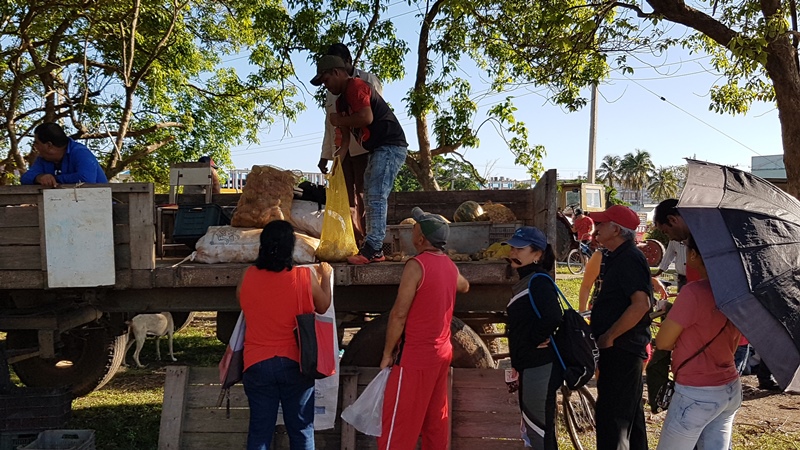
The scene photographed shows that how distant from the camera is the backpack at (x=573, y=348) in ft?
10.9

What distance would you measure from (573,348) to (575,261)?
54.2ft

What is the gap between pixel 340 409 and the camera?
4.26 metres

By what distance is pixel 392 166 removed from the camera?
15.2 feet

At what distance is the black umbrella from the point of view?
8.99ft

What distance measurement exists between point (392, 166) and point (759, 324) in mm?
2609

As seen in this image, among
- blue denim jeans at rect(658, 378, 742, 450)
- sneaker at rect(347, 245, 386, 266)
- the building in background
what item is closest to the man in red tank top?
sneaker at rect(347, 245, 386, 266)

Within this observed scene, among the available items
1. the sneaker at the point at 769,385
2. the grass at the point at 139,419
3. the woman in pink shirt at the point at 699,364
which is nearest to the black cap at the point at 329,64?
the woman in pink shirt at the point at 699,364

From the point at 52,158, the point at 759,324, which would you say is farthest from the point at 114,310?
the point at 759,324

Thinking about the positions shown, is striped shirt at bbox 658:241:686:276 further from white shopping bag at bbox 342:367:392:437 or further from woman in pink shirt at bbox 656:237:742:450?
white shopping bag at bbox 342:367:392:437

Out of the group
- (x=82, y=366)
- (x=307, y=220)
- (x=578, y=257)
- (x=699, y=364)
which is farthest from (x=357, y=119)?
(x=578, y=257)

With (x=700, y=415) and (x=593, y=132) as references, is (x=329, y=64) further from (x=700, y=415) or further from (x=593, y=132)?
(x=593, y=132)

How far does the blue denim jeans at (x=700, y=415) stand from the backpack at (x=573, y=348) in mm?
441

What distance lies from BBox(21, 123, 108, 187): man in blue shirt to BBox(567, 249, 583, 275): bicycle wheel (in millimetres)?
14973

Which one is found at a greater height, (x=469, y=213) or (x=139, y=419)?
(x=469, y=213)
